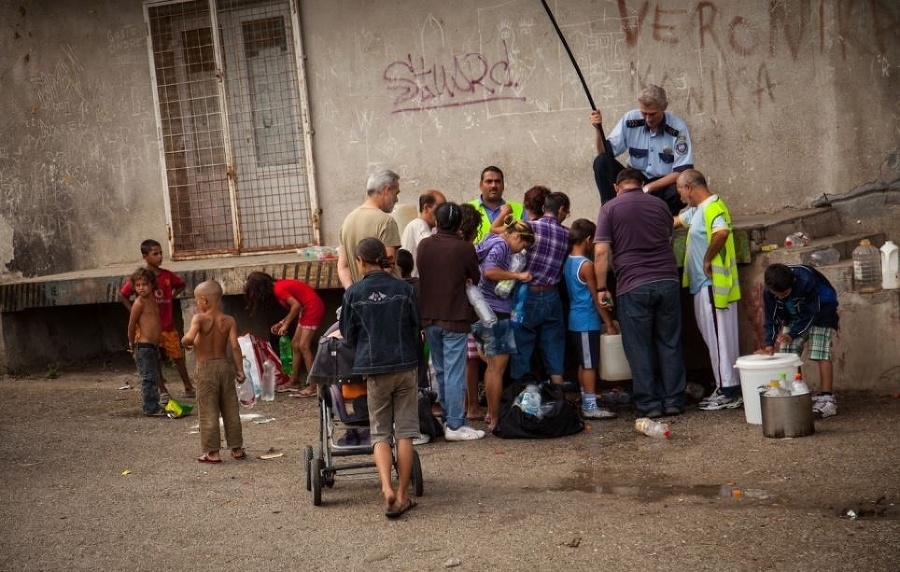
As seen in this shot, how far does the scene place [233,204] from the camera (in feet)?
43.1

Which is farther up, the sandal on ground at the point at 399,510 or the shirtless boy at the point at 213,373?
the shirtless boy at the point at 213,373

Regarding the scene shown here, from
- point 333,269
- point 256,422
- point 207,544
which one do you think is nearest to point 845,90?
point 333,269

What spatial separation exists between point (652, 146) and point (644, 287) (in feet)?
4.79

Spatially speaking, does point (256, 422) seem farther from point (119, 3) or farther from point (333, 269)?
point (119, 3)

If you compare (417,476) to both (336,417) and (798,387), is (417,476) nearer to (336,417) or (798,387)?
(336,417)

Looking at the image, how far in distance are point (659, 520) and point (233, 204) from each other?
795 cm

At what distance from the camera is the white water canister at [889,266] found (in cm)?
935

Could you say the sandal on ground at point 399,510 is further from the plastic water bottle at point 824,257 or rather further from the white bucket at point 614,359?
the plastic water bottle at point 824,257

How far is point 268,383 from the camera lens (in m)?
11.4

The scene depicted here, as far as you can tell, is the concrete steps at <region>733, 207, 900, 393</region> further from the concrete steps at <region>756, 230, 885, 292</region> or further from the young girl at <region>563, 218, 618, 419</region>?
the young girl at <region>563, 218, 618, 419</region>

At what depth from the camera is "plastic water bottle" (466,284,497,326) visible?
8.71 meters

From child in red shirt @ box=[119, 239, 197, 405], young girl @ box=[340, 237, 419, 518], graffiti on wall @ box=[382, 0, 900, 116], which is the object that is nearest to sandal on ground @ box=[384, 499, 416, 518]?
young girl @ box=[340, 237, 419, 518]

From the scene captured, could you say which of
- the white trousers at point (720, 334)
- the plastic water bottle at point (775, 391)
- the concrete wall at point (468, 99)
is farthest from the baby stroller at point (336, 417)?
the concrete wall at point (468, 99)

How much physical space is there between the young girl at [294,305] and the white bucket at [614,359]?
3086 millimetres
